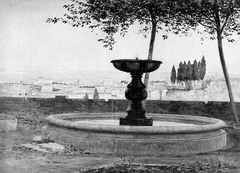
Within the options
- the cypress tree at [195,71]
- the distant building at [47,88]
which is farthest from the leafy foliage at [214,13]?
the cypress tree at [195,71]

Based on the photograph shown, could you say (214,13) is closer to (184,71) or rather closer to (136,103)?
(136,103)

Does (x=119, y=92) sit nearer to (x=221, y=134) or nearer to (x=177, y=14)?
(x=177, y=14)

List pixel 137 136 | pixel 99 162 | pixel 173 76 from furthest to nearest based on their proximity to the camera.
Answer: pixel 173 76
pixel 137 136
pixel 99 162

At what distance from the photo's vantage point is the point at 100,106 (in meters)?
19.6

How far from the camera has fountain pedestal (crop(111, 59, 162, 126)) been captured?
9.94 meters

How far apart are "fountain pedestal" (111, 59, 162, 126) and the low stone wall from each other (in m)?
8.95

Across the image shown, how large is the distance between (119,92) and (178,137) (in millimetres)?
29630


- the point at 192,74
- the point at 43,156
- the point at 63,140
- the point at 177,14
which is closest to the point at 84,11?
the point at 177,14

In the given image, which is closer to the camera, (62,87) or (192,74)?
(62,87)

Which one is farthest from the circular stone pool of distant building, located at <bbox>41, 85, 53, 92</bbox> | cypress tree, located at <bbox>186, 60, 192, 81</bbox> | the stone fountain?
cypress tree, located at <bbox>186, 60, 192, 81</bbox>

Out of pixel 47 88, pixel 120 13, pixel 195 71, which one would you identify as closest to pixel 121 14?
pixel 120 13

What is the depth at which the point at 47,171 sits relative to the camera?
6289 mm

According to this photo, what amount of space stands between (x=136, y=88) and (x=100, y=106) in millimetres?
9465

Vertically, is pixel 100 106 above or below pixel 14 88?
below
